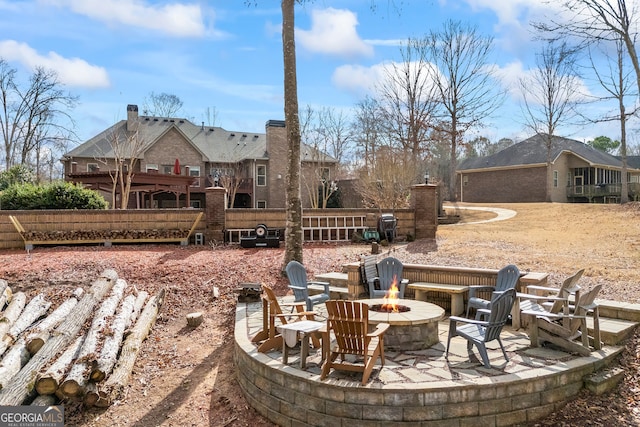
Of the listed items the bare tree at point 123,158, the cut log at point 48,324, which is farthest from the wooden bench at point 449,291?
the bare tree at point 123,158

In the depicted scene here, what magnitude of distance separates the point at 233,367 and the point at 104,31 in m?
10.2

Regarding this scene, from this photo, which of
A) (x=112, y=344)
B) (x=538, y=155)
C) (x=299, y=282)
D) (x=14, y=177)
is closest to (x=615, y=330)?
(x=299, y=282)

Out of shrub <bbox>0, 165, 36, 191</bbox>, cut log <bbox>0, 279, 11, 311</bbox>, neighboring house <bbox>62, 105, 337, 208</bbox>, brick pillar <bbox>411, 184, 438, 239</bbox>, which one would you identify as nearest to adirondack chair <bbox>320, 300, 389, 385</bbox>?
cut log <bbox>0, 279, 11, 311</bbox>

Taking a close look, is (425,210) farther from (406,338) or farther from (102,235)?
(102,235)

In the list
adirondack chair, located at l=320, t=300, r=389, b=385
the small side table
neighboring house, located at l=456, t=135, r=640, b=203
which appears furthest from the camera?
neighboring house, located at l=456, t=135, r=640, b=203

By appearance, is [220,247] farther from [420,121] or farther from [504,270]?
[420,121]

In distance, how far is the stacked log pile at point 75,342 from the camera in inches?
210

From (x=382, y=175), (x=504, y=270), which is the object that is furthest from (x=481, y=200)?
(x=504, y=270)

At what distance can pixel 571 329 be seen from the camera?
16.7ft

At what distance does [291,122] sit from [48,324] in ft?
21.1

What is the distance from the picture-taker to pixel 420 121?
2455 centimetres

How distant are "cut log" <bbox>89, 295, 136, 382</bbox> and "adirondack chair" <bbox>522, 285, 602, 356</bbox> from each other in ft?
18.1

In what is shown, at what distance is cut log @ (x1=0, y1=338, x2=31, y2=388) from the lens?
5.61 m

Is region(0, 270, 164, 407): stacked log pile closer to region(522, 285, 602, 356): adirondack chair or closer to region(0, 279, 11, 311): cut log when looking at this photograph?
region(0, 279, 11, 311): cut log
